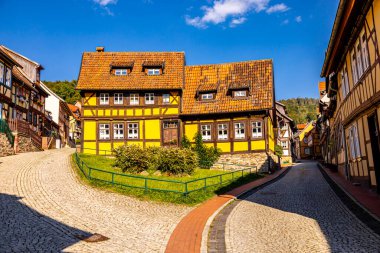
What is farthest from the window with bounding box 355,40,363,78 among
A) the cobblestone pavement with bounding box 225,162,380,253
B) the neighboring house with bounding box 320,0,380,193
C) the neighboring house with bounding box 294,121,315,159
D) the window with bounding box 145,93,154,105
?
the neighboring house with bounding box 294,121,315,159

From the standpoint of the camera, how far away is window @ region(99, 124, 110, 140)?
2792cm

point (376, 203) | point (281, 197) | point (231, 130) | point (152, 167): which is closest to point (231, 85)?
point (231, 130)

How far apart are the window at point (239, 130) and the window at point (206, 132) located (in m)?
2.37

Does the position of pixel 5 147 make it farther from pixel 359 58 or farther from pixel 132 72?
pixel 359 58

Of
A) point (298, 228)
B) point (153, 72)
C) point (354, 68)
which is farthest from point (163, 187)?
point (153, 72)

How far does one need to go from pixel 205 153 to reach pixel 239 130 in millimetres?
3451

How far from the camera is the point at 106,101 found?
2820 centimetres

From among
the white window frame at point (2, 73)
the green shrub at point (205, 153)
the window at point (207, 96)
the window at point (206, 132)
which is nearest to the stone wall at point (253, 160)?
the green shrub at point (205, 153)

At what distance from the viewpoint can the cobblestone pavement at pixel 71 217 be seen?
7.63m

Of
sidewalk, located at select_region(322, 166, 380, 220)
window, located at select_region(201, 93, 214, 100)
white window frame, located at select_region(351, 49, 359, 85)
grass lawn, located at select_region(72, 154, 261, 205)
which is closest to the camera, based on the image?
sidewalk, located at select_region(322, 166, 380, 220)

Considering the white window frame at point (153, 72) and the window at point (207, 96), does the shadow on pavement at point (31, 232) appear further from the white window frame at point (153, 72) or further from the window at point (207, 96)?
the window at point (207, 96)

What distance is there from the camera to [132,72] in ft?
96.3

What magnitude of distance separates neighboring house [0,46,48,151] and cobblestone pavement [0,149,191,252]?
34.8 feet

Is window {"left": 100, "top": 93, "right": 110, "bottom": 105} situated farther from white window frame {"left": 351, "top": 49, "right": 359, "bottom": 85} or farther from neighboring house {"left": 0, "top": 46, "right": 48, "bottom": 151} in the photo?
white window frame {"left": 351, "top": 49, "right": 359, "bottom": 85}
